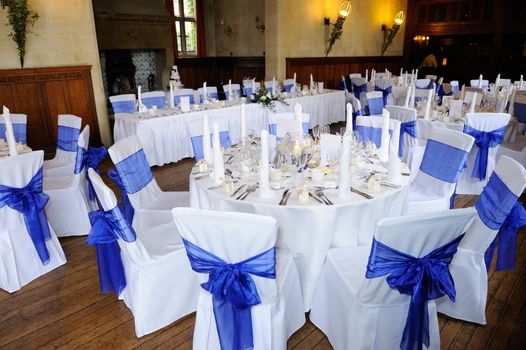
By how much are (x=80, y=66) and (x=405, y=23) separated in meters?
12.0

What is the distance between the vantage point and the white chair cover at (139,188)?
305 cm

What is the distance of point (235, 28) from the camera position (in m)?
12.5

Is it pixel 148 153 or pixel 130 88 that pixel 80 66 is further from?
pixel 130 88

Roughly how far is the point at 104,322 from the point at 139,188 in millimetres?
1073

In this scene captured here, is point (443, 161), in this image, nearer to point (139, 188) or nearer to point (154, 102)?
point (139, 188)

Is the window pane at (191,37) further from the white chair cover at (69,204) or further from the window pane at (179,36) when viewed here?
the white chair cover at (69,204)

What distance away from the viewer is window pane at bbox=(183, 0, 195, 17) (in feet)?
40.8

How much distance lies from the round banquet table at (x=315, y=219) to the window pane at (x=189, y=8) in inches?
449

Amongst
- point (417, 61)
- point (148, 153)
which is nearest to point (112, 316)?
point (148, 153)

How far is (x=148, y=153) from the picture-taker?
576 centimetres

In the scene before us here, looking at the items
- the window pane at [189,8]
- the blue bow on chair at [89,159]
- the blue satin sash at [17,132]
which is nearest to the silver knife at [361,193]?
the blue bow on chair at [89,159]

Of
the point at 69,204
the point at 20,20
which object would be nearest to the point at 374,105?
the point at 69,204

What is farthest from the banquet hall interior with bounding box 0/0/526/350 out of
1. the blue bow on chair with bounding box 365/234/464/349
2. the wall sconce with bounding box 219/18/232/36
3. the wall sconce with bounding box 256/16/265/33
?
the wall sconce with bounding box 219/18/232/36

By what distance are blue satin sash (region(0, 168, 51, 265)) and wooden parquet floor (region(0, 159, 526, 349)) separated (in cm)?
37
